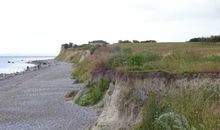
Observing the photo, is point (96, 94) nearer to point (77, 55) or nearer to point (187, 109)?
point (187, 109)

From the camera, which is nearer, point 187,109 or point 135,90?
point 187,109

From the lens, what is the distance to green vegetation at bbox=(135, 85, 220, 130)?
10.9 metres

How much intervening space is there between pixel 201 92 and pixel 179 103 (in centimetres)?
103

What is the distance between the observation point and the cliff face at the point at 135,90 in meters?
17.0

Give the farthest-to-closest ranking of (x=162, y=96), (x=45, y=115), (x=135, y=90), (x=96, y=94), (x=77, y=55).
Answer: (x=77, y=55) < (x=96, y=94) < (x=45, y=115) < (x=135, y=90) < (x=162, y=96)

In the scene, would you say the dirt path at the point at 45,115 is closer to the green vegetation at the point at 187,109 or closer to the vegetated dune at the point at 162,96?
the vegetated dune at the point at 162,96

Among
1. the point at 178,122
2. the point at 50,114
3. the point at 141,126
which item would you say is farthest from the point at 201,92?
the point at 50,114

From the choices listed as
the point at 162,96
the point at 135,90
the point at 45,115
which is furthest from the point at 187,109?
the point at 45,115

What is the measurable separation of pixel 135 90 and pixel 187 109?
5970 mm

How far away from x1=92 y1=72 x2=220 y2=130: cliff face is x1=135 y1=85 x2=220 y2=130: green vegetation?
67 centimetres

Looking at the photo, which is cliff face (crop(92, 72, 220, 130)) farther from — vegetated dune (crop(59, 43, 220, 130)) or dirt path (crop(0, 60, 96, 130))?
dirt path (crop(0, 60, 96, 130))

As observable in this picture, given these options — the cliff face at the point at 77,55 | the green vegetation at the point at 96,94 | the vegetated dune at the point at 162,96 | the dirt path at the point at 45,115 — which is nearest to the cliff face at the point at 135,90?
A: the vegetated dune at the point at 162,96

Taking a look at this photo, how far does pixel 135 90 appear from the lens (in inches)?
728

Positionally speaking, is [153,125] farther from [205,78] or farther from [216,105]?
[205,78]
